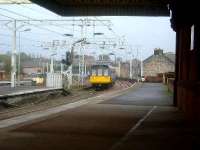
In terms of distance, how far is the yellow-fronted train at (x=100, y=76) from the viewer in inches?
2190

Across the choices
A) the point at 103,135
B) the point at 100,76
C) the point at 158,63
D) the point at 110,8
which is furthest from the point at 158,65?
the point at 103,135

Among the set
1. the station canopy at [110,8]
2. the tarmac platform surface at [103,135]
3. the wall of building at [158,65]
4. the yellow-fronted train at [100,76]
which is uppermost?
the station canopy at [110,8]

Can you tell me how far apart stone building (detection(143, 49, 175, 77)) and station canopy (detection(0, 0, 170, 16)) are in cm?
9064

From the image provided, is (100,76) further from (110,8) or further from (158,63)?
(158,63)

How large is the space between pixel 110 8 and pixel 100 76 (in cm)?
2691

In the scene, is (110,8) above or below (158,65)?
above

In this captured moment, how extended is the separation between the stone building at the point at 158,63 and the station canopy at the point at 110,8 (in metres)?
90.6

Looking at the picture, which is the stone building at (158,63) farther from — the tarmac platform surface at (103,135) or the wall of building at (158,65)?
the tarmac platform surface at (103,135)

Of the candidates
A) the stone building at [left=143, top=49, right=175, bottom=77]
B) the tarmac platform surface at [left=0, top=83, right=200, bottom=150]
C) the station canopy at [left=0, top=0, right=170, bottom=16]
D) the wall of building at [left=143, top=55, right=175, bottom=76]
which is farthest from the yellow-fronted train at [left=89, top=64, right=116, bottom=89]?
the wall of building at [left=143, top=55, right=175, bottom=76]

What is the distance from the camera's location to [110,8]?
95.5 ft

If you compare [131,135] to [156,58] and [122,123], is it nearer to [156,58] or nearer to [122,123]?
[122,123]

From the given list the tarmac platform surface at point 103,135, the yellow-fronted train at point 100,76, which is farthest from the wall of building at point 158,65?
the tarmac platform surface at point 103,135

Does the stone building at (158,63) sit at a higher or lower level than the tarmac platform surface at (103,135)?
higher

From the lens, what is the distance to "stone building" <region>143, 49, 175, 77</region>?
395ft
